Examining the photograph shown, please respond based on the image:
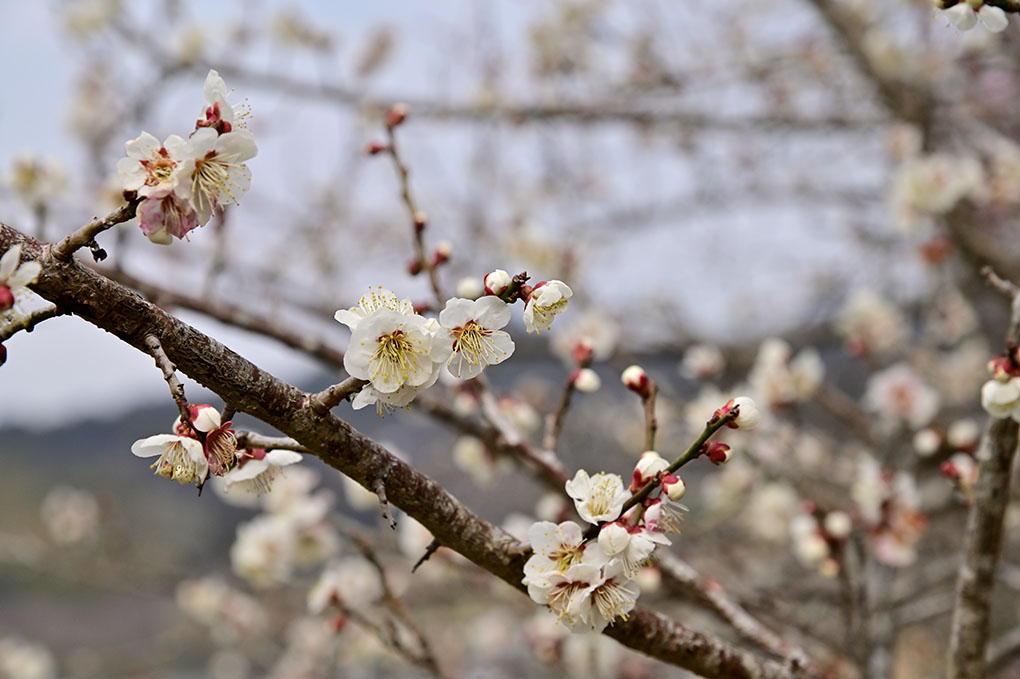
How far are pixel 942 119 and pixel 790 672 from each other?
372 cm

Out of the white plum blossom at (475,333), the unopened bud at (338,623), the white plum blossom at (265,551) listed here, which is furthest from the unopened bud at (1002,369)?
the white plum blossom at (265,551)

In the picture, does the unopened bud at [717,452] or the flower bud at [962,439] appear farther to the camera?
the flower bud at [962,439]

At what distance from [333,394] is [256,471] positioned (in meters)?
0.21

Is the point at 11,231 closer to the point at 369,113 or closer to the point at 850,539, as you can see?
the point at 850,539

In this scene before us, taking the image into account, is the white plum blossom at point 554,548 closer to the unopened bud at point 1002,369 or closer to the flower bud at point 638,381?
the flower bud at point 638,381

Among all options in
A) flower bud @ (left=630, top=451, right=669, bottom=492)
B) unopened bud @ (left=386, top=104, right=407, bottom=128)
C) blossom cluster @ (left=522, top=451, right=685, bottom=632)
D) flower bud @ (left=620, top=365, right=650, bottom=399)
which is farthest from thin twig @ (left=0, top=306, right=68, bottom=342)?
unopened bud @ (left=386, top=104, right=407, bottom=128)

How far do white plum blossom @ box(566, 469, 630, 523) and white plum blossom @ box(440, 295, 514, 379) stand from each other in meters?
0.20

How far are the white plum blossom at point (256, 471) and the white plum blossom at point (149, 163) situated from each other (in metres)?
0.35

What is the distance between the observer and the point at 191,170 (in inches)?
34.7

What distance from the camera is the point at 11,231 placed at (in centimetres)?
83

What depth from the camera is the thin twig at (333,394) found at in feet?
2.92

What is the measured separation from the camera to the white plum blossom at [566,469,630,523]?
0.98m

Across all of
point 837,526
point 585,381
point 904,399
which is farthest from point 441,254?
point 904,399

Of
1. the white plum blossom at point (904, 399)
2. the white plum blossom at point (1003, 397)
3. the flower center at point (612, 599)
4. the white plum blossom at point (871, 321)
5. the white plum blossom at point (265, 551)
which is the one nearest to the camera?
the flower center at point (612, 599)
